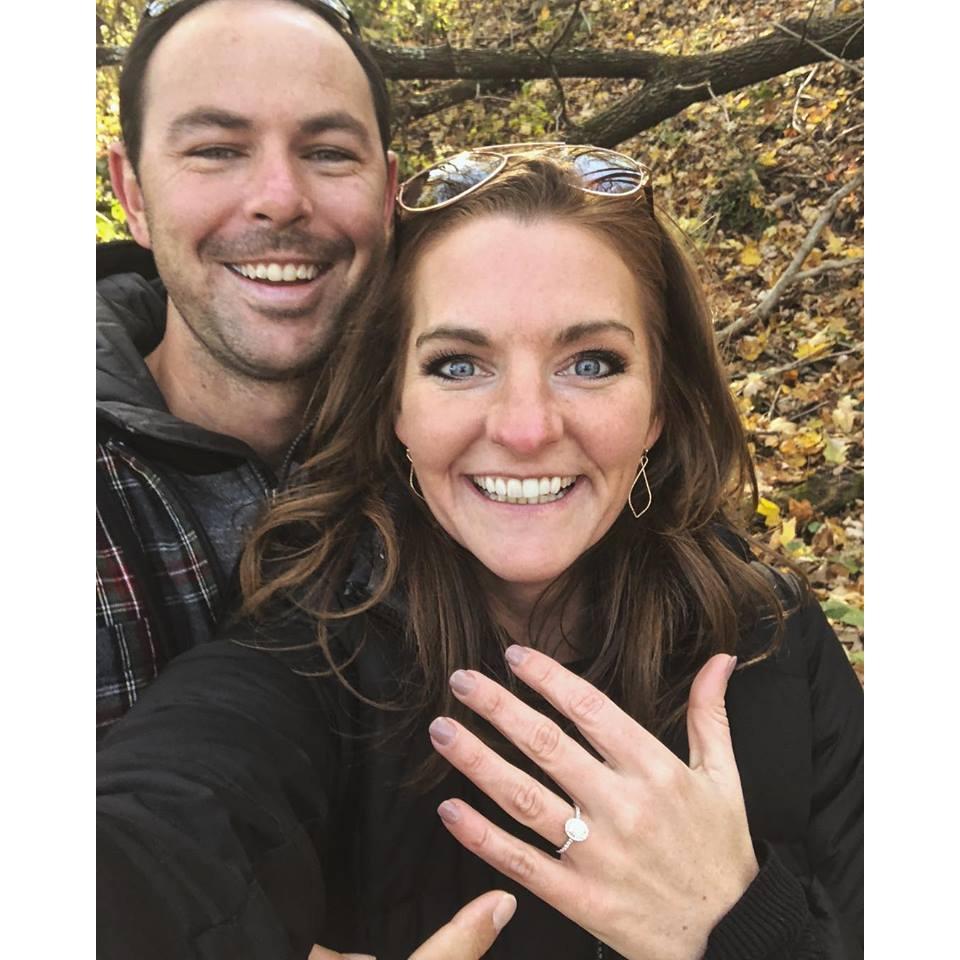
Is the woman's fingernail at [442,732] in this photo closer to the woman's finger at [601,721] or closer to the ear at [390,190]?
the woman's finger at [601,721]

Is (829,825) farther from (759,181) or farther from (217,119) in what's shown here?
(217,119)

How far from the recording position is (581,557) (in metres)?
1.81

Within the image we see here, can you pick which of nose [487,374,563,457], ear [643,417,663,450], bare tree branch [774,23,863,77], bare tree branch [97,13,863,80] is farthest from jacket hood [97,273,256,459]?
bare tree branch [774,23,863,77]

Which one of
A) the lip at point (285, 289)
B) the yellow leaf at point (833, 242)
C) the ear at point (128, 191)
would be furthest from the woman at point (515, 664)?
the ear at point (128, 191)

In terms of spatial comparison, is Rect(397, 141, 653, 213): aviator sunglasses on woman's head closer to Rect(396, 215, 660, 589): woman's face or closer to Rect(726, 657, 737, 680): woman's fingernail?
Rect(396, 215, 660, 589): woman's face

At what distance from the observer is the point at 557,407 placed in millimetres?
1525

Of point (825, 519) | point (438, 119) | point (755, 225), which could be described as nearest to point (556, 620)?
point (825, 519)

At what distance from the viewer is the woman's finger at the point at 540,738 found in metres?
1.43

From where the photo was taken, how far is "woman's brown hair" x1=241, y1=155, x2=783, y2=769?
164cm

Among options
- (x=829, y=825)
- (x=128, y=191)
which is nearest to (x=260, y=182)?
(x=128, y=191)

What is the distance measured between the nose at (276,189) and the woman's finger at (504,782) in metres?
0.98
